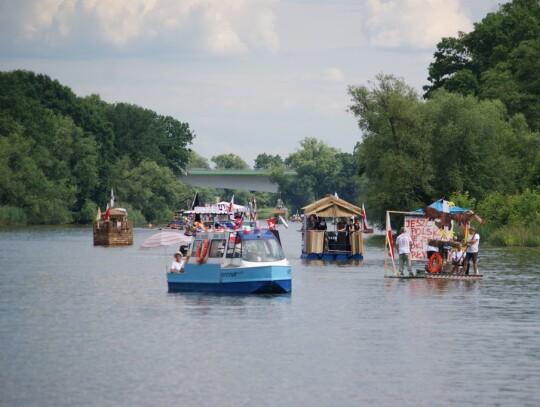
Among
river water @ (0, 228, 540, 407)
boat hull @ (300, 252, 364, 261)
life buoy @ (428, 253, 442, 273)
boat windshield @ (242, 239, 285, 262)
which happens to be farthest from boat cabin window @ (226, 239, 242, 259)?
boat hull @ (300, 252, 364, 261)

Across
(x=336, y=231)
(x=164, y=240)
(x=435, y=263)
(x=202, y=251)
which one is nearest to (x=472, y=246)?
(x=435, y=263)

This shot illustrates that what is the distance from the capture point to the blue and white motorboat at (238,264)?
4588 cm

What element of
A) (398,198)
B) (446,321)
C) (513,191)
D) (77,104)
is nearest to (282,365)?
(446,321)

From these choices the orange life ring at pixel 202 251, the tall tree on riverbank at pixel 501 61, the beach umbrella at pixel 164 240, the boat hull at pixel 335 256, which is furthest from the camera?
the tall tree on riverbank at pixel 501 61

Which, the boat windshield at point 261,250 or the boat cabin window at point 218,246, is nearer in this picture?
the boat windshield at point 261,250

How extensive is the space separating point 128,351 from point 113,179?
141 meters

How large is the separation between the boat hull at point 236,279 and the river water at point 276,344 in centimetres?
49

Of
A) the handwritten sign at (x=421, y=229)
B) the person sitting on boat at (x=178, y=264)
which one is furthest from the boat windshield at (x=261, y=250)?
the handwritten sign at (x=421, y=229)

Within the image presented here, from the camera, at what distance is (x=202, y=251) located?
47.3m

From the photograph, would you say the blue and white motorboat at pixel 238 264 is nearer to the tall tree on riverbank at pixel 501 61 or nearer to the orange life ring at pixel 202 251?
the orange life ring at pixel 202 251

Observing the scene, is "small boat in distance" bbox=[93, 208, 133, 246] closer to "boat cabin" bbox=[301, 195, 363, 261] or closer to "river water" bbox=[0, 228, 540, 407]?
"boat cabin" bbox=[301, 195, 363, 261]

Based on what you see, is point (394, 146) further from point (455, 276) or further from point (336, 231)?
point (455, 276)

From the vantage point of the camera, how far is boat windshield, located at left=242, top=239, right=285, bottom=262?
45.7m

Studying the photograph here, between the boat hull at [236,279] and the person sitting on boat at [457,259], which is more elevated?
the person sitting on boat at [457,259]
